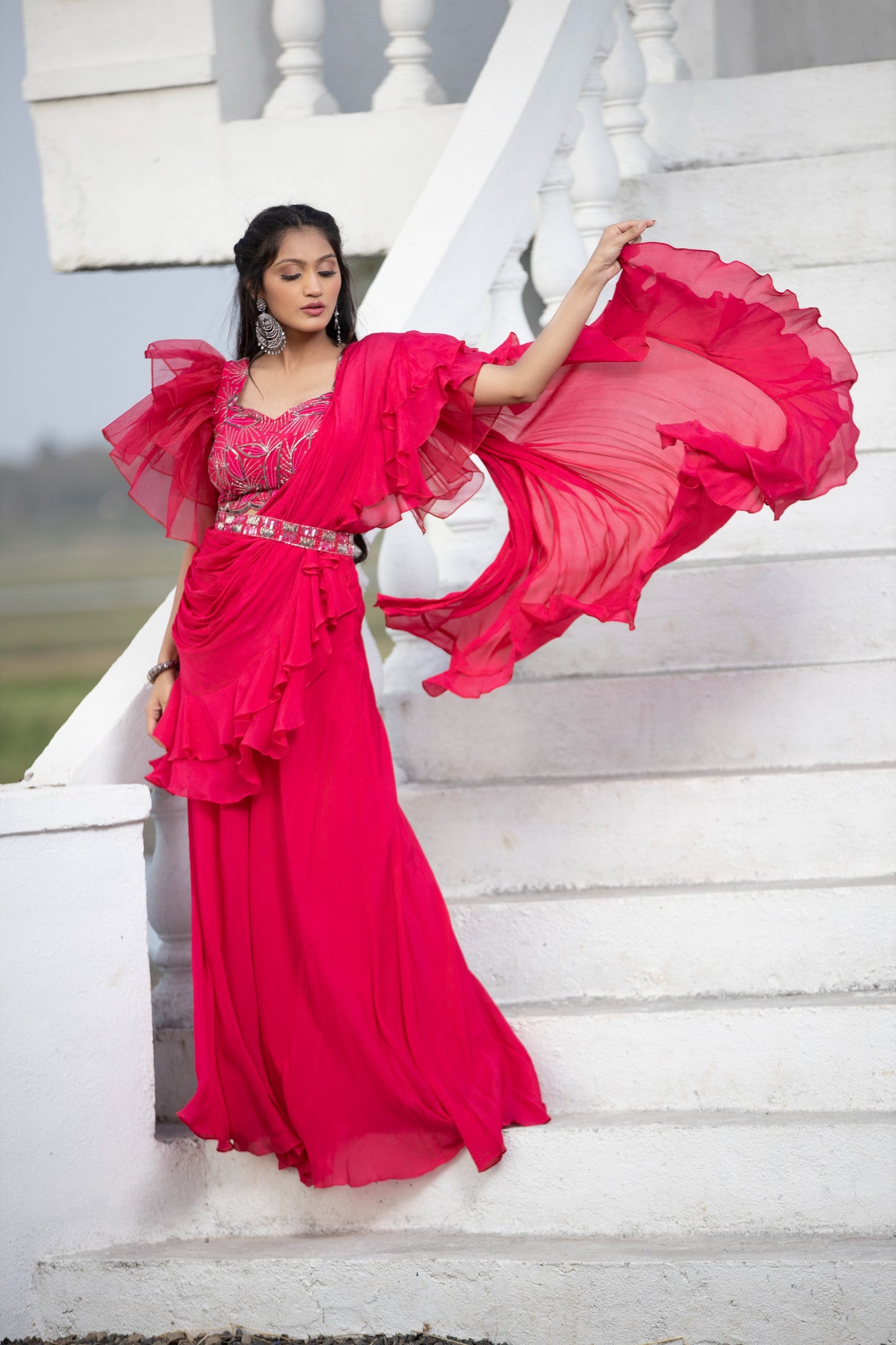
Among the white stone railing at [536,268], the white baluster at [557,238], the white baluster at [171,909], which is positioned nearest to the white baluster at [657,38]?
the white stone railing at [536,268]

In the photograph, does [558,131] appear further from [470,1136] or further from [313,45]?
[470,1136]

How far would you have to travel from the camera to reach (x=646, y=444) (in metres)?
2.28

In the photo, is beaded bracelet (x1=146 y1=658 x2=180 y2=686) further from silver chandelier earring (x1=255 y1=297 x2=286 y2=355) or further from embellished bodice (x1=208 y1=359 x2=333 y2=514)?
silver chandelier earring (x1=255 y1=297 x2=286 y2=355)

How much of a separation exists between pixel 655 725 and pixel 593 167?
1.31 meters

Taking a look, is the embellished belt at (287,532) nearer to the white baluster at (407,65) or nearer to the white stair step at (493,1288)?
the white stair step at (493,1288)

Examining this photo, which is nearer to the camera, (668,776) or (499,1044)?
(499,1044)

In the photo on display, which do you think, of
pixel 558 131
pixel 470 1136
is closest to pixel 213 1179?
pixel 470 1136

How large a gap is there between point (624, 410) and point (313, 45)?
2315mm

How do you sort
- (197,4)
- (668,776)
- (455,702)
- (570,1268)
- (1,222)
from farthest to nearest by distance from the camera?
(1,222) < (197,4) < (455,702) < (668,776) < (570,1268)

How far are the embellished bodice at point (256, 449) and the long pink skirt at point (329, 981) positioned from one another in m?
0.25

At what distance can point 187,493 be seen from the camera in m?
2.29

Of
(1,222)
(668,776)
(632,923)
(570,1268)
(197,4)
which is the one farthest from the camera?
(1,222)

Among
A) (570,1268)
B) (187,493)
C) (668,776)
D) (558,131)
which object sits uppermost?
(558,131)

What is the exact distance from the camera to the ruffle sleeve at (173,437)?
2250 millimetres
